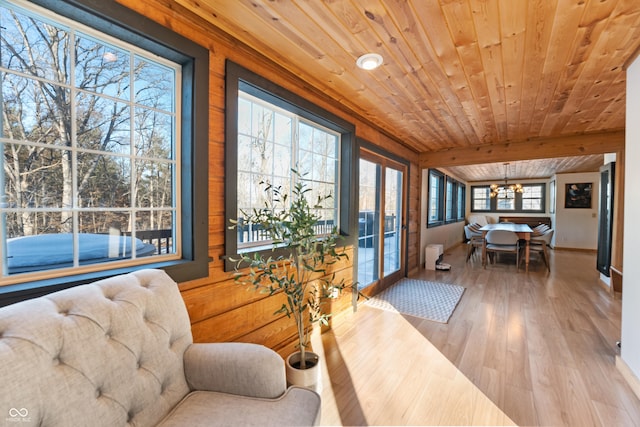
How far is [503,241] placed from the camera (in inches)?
203

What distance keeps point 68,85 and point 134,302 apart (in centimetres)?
100

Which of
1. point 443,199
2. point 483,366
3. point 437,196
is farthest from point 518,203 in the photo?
point 483,366

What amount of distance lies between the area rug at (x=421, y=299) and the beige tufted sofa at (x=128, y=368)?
2294mm

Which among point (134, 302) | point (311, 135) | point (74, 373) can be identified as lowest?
point (74, 373)

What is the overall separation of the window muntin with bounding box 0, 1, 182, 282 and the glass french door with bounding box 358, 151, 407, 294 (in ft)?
7.38

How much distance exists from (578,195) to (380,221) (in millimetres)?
7168

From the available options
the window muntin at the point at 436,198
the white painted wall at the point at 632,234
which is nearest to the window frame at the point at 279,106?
the white painted wall at the point at 632,234

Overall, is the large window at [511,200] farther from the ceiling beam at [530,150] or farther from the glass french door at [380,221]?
the glass french door at [380,221]

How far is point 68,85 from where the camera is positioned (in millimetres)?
1168

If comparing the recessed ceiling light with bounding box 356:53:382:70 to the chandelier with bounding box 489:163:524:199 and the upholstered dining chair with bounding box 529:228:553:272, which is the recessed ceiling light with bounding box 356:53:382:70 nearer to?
the upholstered dining chair with bounding box 529:228:553:272

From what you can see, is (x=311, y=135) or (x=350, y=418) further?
(x=311, y=135)

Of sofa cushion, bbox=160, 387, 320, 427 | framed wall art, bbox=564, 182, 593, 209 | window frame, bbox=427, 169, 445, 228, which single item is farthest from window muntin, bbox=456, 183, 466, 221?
sofa cushion, bbox=160, 387, 320, 427

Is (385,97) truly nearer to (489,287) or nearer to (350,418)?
(350,418)

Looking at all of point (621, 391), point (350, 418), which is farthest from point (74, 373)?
point (621, 391)
